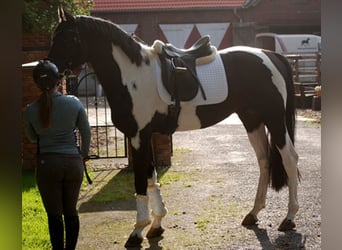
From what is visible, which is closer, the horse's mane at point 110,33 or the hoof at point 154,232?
the horse's mane at point 110,33

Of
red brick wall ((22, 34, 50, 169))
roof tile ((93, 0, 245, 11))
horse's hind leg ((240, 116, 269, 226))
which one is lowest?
horse's hind leg ((240, 116, 269, 226))

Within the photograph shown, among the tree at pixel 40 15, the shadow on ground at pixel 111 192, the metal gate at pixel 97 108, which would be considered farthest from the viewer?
the metal gate at pixel 97 108

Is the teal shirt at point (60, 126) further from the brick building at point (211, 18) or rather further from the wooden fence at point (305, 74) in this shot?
the wooden fence at point (305, 74)

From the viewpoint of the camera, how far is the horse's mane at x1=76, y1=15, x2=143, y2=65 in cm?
239

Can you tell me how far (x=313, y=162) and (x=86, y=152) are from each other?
6.90ft

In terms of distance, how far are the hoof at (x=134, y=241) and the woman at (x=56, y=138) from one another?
49cm

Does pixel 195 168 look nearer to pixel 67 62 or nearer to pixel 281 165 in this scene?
pixel 281 165

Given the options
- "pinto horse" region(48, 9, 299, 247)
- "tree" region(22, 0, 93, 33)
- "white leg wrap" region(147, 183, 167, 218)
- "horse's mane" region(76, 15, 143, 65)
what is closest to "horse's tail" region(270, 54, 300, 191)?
"pinto horse" region(48, 9, 299, 247)

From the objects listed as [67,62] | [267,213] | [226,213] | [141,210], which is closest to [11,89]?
[67,62]

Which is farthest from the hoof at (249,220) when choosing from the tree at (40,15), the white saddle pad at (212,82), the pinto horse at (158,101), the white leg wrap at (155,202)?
the tree at (40,15)

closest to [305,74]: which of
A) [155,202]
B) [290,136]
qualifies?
[290,136]

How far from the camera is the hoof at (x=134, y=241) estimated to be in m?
2.55

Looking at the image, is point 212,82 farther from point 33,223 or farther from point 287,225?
point 33,223

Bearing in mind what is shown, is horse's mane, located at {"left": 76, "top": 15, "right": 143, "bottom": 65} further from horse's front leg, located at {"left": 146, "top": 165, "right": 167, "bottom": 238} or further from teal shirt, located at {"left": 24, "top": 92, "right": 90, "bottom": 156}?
horse's front leg, located at {"left": 146, "top": 165, "right": 167, "bottom": 238}
